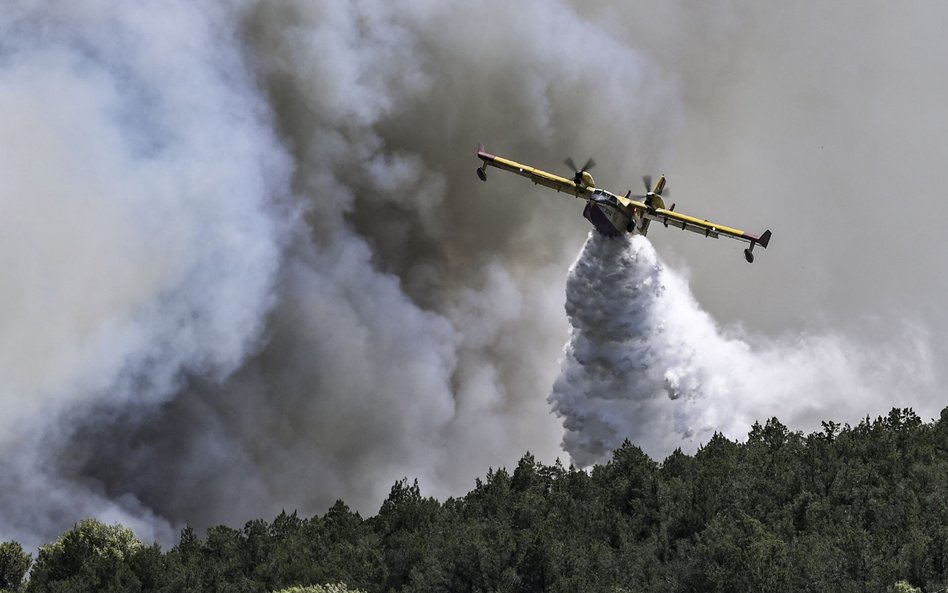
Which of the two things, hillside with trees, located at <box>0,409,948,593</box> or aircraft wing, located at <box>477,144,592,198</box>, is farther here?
aircraft wing, located at <box>477,144,592,198</box>

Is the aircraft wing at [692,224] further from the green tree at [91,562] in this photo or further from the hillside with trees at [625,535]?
the green tree at [91,562]

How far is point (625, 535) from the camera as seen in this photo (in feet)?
394

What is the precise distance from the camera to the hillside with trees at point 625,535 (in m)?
97.3

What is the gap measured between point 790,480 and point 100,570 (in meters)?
58.3

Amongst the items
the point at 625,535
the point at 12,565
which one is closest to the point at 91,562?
the point at 12,565

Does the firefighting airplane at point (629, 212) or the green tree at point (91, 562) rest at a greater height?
the firefighting airplane at point (629, 212)

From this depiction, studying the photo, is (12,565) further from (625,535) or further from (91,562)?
(625,535)

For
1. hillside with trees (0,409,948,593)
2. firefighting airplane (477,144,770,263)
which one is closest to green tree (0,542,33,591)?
hillside with trees (0,409,948,593)

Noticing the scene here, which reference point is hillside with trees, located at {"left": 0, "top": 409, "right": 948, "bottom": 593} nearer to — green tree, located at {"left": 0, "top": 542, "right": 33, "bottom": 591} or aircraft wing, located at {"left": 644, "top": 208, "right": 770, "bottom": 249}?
green tree, located at {"left": 0, "top": 542, "right": 33, "bottom": 591}

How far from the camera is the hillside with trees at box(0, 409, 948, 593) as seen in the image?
9731cm

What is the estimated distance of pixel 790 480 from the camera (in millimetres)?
125875

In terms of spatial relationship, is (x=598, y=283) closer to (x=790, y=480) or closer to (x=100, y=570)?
(x=790, y=480)

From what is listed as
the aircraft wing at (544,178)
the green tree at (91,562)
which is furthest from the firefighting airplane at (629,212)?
the green tree at (91,562)

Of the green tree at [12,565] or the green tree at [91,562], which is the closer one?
the green tree at [91,562]
